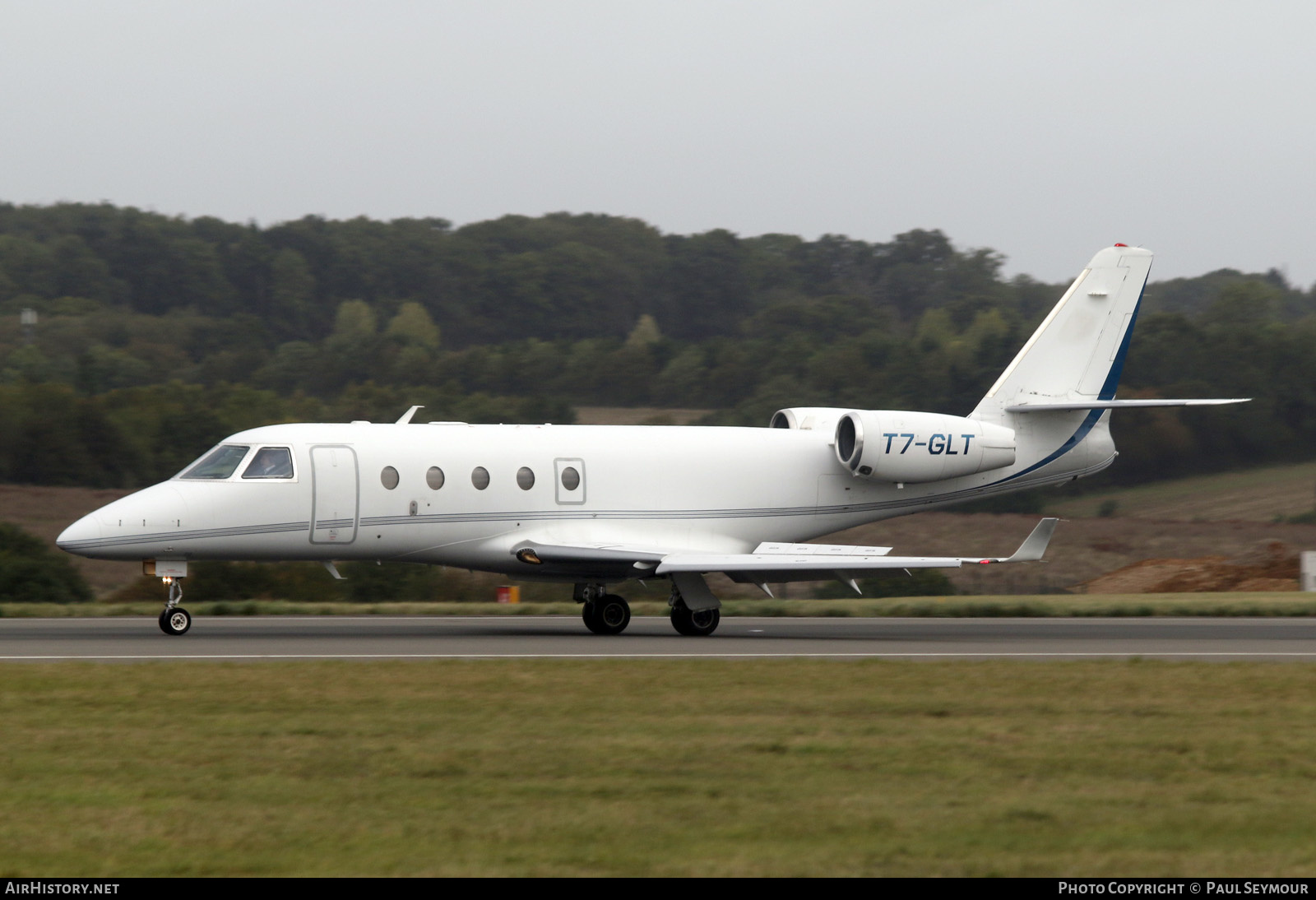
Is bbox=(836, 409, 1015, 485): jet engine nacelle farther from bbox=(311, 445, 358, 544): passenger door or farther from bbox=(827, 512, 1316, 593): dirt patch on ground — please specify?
bbox=(827, 512, 1316, 593): dirt patch on ground

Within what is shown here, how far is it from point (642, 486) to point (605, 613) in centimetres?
200

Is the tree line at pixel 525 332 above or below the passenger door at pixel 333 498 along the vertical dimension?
above

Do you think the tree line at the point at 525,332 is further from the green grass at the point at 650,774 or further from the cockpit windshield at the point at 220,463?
the green grass at the point at 650,774

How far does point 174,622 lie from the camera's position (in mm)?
20203

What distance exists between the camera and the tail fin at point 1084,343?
83.0ft

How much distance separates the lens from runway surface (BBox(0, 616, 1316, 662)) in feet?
59.2

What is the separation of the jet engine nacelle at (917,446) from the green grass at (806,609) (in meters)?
4.52

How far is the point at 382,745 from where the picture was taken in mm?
10648

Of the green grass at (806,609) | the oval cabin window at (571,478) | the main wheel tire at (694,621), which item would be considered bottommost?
the green grass at (806,609)

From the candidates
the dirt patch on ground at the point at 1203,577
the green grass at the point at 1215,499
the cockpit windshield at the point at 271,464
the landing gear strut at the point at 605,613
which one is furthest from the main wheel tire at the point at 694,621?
the green grass at the point at 1215,499

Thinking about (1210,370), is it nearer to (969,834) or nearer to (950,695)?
(950,695)

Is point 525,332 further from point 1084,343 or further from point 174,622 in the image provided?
point 174,622

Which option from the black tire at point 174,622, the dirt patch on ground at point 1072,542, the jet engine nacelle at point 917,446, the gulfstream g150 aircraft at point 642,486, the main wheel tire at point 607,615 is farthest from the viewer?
the dirt patch on ground at point 1072,542

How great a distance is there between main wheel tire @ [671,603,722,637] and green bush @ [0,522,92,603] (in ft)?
66.8
